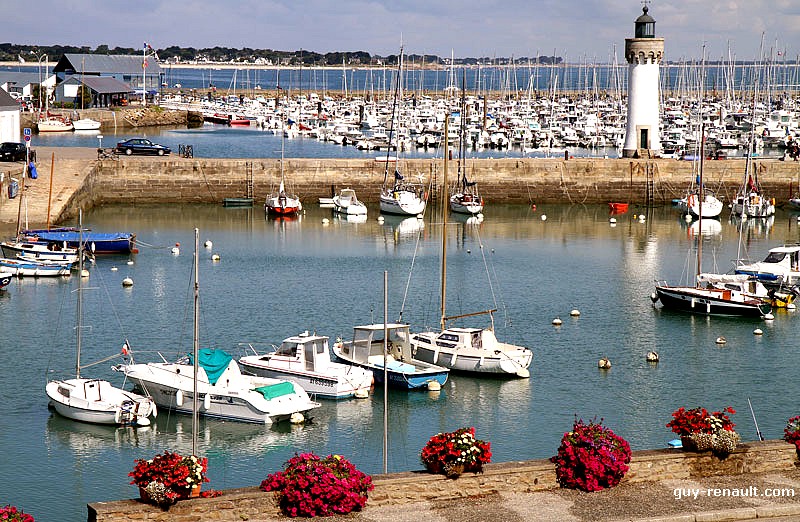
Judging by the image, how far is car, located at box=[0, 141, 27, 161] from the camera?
6719 cm

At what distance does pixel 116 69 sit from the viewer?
135 m

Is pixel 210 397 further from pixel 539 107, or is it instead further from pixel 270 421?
pixel 539 107

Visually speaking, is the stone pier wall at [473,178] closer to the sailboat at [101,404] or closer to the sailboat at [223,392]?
the sailboat at [223,392]

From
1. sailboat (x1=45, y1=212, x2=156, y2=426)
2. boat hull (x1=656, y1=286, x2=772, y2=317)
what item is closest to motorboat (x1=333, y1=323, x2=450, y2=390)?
sailboat (x1=45, y1=212, x2=156, y2=426)

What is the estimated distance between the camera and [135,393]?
29219 mm

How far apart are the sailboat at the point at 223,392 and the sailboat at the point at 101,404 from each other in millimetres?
581

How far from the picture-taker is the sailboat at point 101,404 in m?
27.5

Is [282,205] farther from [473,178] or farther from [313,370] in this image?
[313,370]

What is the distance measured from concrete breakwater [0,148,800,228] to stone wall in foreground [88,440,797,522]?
171 ft

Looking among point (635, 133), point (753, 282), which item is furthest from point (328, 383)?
point (635, 133)

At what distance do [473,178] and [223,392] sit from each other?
43.5 metres

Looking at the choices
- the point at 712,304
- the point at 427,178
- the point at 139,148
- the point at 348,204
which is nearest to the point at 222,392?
the point at 712,304

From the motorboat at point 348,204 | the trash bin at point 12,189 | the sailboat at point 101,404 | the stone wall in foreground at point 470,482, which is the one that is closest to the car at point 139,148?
the motorboat at point 348,204

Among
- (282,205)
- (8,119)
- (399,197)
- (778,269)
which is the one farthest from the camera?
Result: (8,119)
